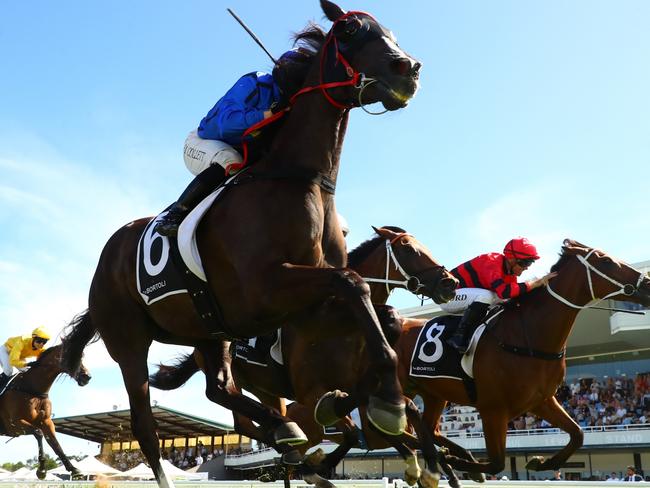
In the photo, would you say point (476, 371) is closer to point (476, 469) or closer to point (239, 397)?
point (476, 469)

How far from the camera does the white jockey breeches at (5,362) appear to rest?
1303cm

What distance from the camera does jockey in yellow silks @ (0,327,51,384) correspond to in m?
13.0

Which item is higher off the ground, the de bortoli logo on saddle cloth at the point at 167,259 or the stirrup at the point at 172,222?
the stirrup at the point at 172,222

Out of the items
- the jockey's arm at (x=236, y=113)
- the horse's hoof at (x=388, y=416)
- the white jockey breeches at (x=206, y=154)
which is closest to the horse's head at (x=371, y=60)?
the jockey's arm at (x=236, y=113)

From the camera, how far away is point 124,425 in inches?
1531

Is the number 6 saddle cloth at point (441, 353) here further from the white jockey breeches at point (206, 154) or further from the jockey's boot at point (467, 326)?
the white jockey breeches at point (206, 154)

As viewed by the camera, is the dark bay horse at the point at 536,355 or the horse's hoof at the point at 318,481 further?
the dark bay horse at the point at 536,355

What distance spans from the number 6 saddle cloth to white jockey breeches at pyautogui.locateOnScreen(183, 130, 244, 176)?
4521 millimetres

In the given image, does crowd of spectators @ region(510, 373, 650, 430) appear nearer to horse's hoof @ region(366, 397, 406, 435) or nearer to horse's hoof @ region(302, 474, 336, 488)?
horse's hoof @ region(302, 474, 336, 488)

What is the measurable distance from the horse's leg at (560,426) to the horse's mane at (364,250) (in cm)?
269

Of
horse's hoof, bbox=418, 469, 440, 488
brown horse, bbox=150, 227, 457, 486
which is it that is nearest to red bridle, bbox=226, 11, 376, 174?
brown horse, bbox=150, 227, 457, 486

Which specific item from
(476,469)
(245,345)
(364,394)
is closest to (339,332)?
(364,394)

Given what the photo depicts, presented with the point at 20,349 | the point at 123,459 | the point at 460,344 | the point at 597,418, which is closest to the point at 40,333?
the point at 20,349

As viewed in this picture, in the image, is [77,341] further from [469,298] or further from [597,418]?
[597,418]
